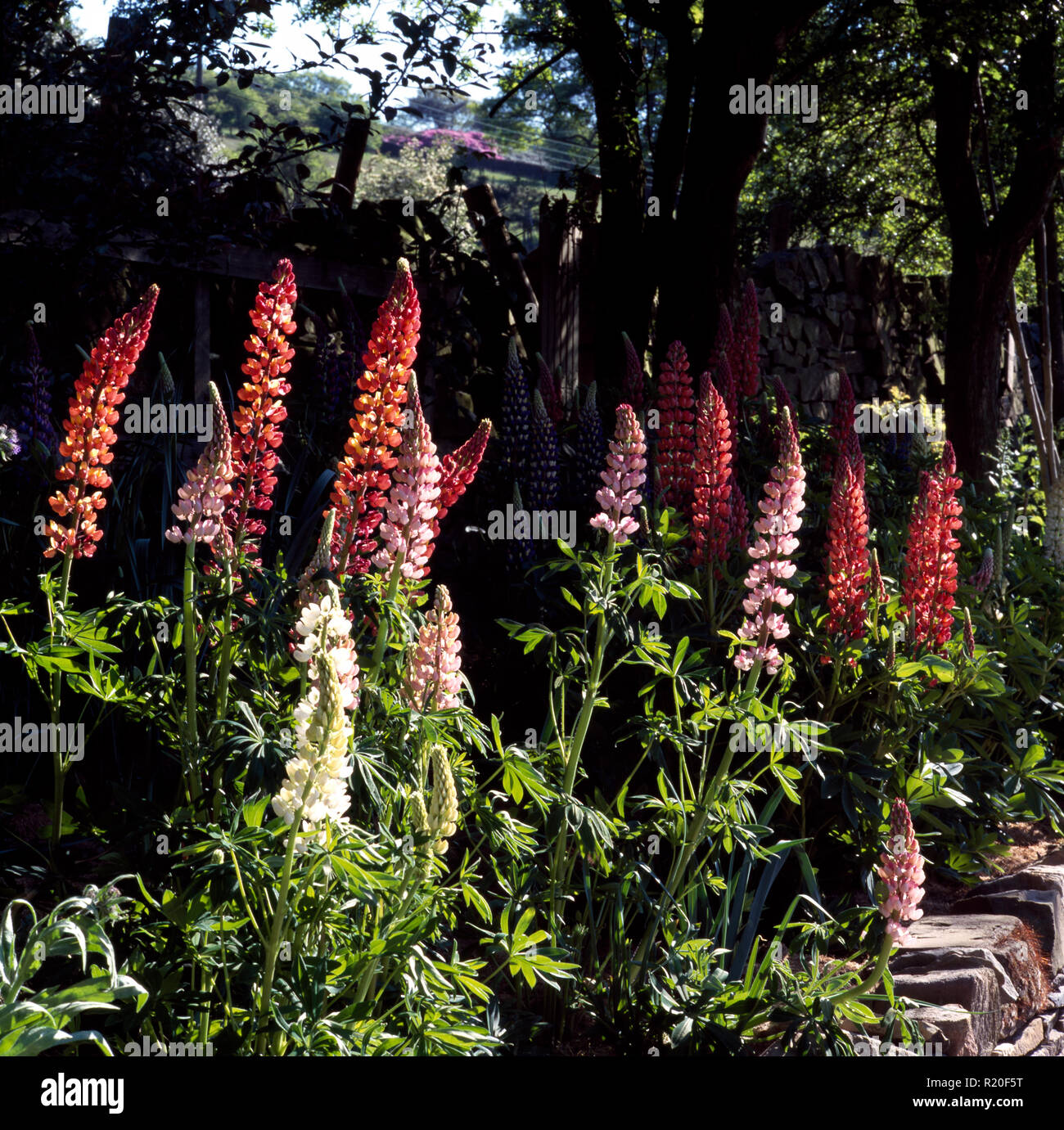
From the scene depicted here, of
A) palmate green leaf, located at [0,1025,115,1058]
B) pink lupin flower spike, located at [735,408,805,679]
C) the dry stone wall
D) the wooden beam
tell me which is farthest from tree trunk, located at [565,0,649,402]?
palmate green leaf, located at [0,1025,115,1058]

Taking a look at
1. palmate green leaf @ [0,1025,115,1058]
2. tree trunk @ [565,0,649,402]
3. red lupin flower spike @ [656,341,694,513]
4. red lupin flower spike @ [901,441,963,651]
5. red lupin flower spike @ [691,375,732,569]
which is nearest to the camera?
palmate green leaf @ [0,1025,115,1058]

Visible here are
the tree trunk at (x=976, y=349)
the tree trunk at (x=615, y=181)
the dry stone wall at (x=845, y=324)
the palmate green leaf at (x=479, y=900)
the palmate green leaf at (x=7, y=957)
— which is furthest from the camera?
the dry stone wall at (x=845, y=324)

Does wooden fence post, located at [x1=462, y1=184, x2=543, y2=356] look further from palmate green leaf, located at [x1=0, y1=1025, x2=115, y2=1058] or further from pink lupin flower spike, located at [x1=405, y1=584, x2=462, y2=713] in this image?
palmate green leaf, located at [x1=0, y1=1025, x2=115, y2=1058]

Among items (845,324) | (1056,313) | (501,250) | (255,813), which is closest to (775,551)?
(255,813)

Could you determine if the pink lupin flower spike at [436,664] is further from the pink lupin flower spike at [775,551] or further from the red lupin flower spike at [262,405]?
the pink lupin flower spike at [775,551]

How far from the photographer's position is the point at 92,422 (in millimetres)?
2447

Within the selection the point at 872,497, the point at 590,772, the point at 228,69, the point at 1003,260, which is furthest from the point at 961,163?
the point at 590,772

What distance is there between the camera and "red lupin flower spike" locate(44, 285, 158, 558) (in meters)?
2.40

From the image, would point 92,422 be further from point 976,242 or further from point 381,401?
point 976,242

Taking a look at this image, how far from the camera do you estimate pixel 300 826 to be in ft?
5.71

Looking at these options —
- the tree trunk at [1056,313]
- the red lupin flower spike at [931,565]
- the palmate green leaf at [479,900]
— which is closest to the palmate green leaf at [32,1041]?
the palmate green leaf at [479,900]

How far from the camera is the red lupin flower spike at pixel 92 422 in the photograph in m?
2.40

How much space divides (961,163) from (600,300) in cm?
321
